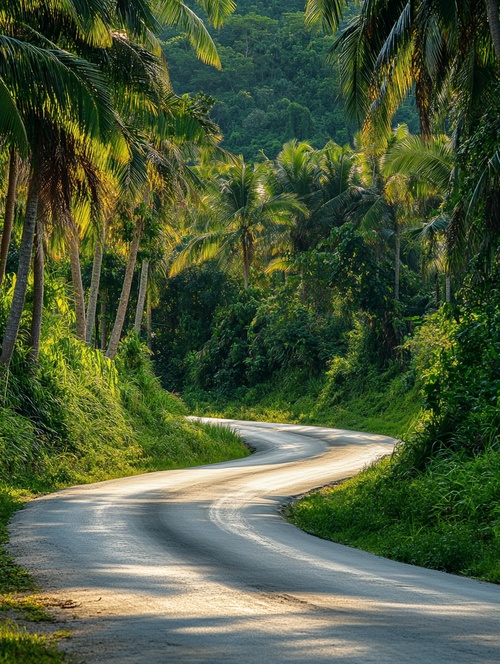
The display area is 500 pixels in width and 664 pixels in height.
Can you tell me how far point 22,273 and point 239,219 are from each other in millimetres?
30028

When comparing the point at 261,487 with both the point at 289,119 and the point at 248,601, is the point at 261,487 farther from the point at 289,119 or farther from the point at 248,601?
the point at 289,119

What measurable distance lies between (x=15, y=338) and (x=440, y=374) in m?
8.46

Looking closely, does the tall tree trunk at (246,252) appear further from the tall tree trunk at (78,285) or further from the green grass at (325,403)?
the tall tree trunk at (78,285)

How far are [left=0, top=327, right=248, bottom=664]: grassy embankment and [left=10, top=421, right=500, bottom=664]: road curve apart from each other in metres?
0.91

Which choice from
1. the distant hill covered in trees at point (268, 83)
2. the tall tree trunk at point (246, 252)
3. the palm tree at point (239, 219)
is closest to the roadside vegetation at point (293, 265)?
the palm tree at point (239, 219)

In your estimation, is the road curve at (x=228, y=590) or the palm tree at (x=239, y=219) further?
the palm tree at (x=239, y=219)

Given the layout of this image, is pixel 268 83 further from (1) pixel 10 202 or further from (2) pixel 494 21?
(2) pixel 494 21

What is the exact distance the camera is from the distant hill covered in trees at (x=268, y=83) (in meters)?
61.6

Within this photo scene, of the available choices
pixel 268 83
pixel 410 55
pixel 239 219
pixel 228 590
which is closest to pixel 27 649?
pixel 228 590

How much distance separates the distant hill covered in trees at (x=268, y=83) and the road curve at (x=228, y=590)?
4965cm

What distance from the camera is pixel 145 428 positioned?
76.6ft

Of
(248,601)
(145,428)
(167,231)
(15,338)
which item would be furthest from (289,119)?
(248,601)

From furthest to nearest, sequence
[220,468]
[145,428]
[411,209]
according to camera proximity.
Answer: [411,209] → [145,428] → [220,468]

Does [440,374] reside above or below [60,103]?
below
